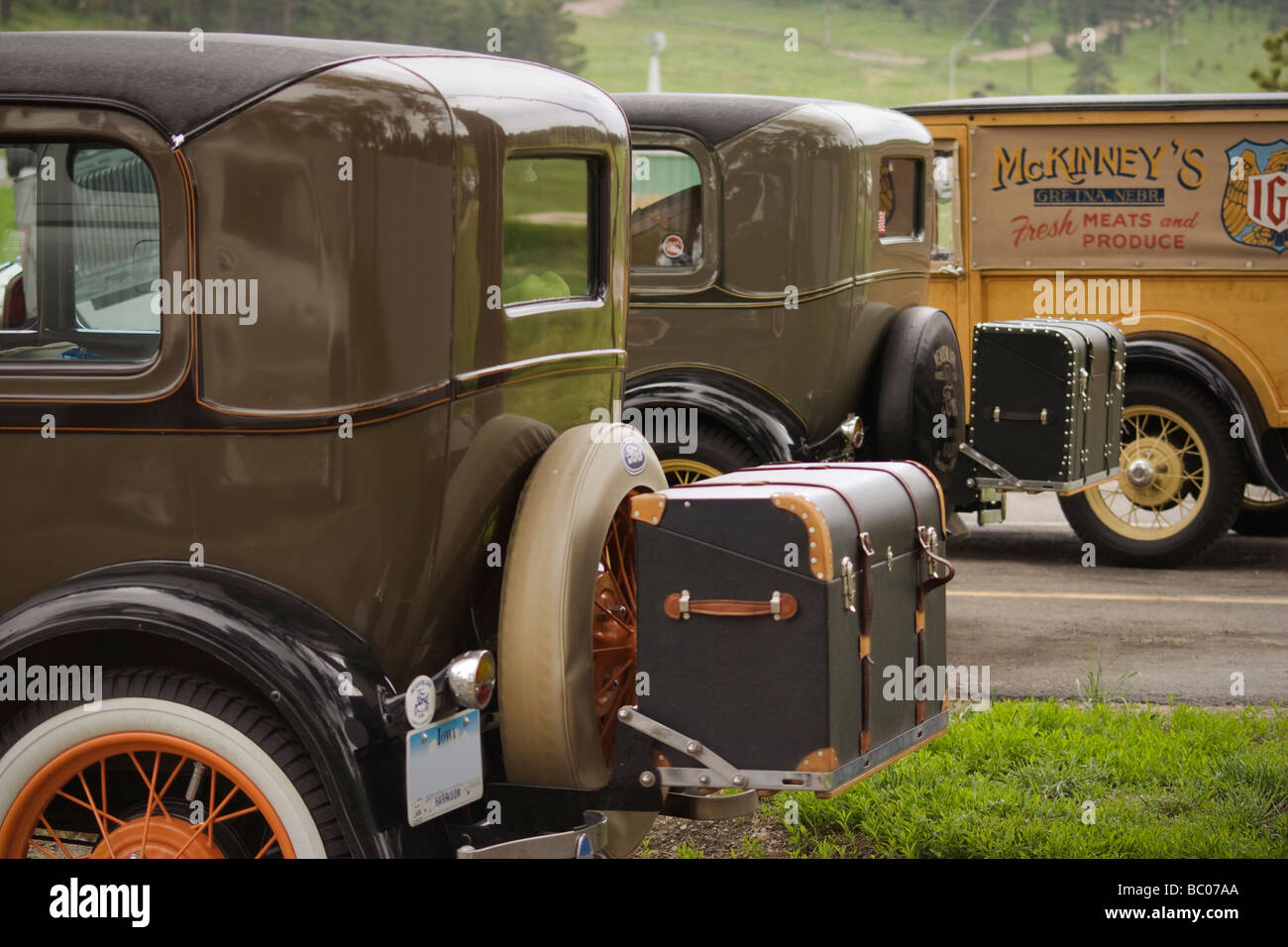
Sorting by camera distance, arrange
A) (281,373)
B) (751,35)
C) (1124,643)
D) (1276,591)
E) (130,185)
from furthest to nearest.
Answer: (751,35) < (1276,591) < (1124,643) < (130,185) < (281,373)

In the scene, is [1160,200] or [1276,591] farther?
[1160,200]

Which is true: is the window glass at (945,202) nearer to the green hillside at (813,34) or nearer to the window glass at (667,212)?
the window glass at (667,212)

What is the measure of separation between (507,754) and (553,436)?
2.58 ft

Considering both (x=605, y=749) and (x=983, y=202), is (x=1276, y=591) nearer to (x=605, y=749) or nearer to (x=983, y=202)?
(x=983, y=202)

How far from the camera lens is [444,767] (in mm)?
3217

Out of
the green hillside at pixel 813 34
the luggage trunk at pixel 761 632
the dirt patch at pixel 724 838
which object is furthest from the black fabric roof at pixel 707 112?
the green hillside at pixel 813 34

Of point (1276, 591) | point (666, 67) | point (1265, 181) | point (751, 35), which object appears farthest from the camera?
point (751, 35)

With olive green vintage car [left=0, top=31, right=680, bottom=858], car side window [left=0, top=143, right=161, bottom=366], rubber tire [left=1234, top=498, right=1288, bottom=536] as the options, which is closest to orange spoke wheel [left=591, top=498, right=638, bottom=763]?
olive green vintage car [left=0, top=31, right=680, bottom=858]

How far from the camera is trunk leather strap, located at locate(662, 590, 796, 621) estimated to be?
317 cm

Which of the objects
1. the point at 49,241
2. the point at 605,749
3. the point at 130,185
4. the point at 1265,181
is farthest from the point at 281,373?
the point at 1265,181

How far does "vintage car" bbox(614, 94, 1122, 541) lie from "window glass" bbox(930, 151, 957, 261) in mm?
2074

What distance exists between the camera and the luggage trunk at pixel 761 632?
318 cm

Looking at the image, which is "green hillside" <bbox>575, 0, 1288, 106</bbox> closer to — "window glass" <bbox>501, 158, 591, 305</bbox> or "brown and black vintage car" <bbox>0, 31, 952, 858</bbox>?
"window glass" <bbox>501, 158, 591, 305</bbox>

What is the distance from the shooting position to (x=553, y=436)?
3795 millimetres
